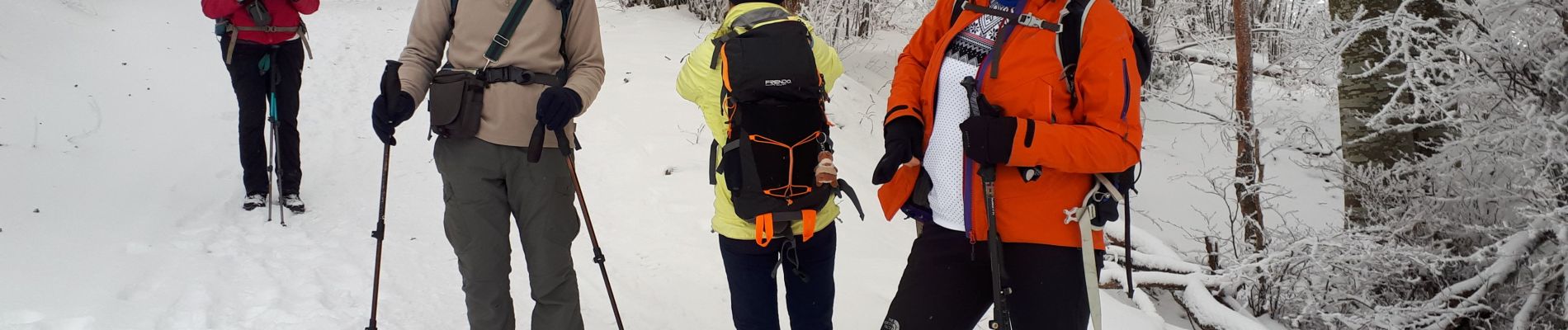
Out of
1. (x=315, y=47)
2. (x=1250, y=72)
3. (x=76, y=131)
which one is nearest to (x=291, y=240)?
A: (x=76, y=131)

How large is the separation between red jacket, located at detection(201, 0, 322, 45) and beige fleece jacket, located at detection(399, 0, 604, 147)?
213 cm

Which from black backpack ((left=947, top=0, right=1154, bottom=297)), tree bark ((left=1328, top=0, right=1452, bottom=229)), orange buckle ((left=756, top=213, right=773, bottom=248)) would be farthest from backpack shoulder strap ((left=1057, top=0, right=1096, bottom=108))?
tree bark ((left=1328, top=0, right=1452, bottom=229))

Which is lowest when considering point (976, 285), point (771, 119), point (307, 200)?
point (307, 200)

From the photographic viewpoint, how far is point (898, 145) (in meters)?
2.43

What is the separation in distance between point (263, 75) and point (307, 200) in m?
0.91

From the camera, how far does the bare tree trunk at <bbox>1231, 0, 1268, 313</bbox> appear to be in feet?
19.6

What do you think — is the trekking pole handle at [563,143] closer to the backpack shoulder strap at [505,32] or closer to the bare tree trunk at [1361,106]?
the backpack shoulder strap at [505,32]

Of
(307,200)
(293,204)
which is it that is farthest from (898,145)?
(307,200)

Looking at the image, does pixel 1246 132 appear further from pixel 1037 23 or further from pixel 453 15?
pixel 453 15

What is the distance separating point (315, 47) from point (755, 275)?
10009mm

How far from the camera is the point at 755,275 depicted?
2.96 meters

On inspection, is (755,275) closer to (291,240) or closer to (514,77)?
(514,77)

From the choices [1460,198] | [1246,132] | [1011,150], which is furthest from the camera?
[1246,132]

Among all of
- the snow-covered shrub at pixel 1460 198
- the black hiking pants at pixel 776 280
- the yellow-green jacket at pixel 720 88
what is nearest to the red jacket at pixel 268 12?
the yellow-green jacket at pixel 720 88
